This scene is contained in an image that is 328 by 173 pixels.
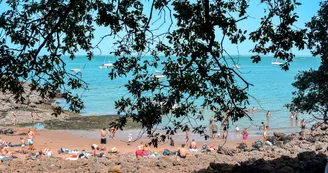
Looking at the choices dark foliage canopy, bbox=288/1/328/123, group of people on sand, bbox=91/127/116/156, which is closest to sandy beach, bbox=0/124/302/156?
group of people on sand, bbox=91/127/116/156

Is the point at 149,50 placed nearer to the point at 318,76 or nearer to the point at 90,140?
the point at 318,76

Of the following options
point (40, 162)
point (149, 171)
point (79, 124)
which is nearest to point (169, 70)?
point (149, 171)

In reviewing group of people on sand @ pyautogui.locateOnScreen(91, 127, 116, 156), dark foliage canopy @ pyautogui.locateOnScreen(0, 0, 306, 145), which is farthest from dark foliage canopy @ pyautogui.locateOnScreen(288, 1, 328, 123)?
group of people on sand @ pyautogui.locateOnScreen(91, 127, 116, 156)

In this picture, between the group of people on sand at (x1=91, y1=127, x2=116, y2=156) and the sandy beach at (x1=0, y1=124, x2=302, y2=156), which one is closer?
the group of people on sand at (x1=91, y1=127, x2=116, y2=156)

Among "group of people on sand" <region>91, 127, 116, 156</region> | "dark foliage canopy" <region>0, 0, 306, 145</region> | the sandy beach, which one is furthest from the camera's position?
the sandy beach

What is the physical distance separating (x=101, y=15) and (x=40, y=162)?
856 centimetres

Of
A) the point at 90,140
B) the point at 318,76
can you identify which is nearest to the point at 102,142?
the point at 90,140

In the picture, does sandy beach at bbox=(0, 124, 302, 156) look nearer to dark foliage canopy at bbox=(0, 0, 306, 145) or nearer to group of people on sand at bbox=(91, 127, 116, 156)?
group of people on sand at bbox=(91, 127, 116, 156)

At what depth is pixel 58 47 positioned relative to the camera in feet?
20.5

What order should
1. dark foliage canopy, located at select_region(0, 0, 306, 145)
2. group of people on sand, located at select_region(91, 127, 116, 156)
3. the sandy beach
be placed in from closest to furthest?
dark foliage canopy, located at select_region(0, 0, 306, 145)
group of people on sand, located at select_region(91, 127, 116, 156)
the sandy beach

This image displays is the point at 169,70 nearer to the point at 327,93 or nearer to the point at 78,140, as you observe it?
the point at 327,93

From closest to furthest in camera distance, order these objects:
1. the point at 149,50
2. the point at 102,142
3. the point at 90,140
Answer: the point at 149,50 → the point at 102,142 → the point at 90,140

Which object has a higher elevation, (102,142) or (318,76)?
(318,76)

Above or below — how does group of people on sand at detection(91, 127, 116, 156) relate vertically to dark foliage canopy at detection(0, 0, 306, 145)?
below
